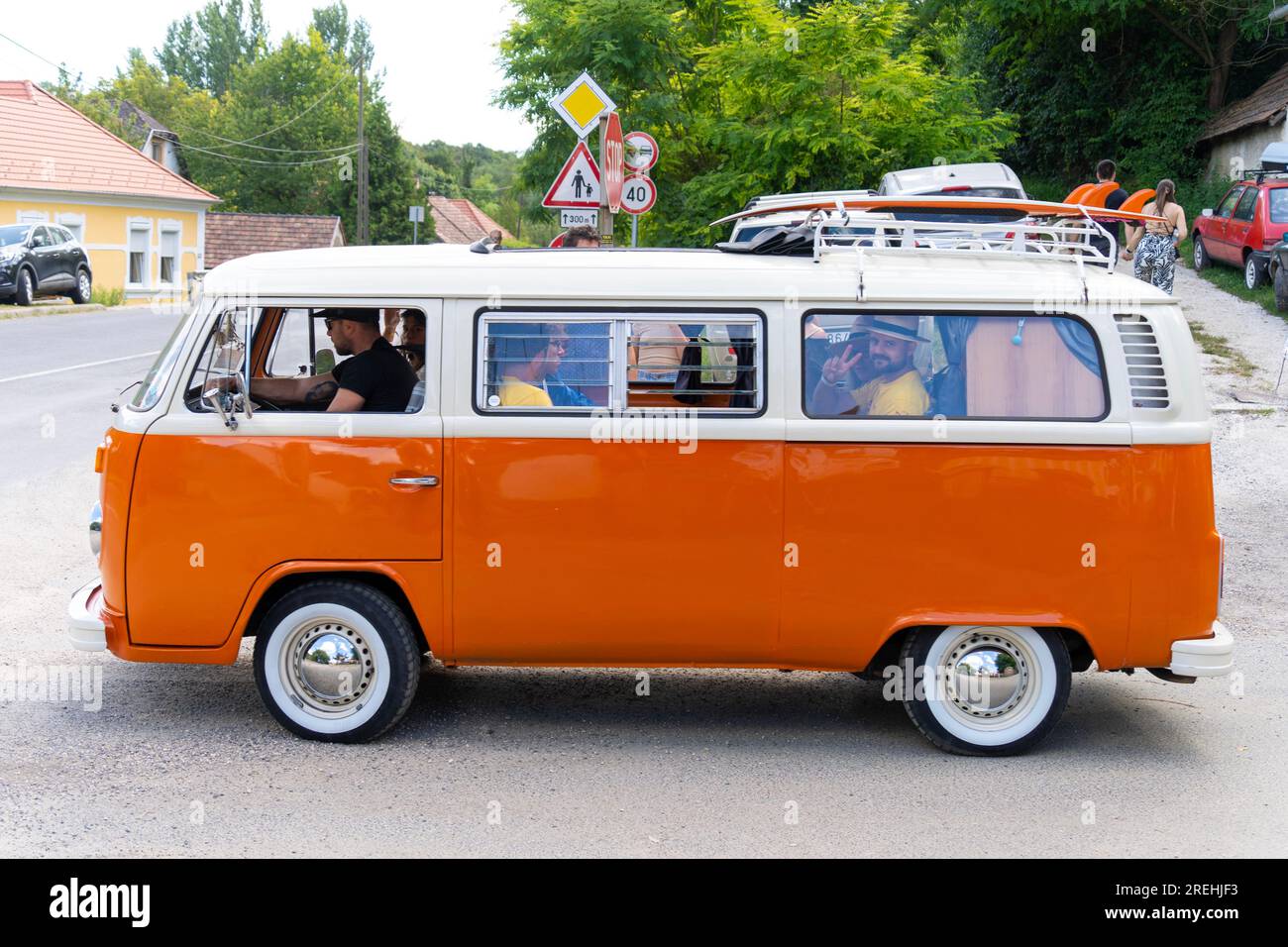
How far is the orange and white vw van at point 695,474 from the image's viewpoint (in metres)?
5.81

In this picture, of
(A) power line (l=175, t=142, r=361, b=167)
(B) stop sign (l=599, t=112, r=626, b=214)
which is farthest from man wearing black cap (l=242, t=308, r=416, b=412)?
(A) power line (l=175, t=142, r=361, b=167)

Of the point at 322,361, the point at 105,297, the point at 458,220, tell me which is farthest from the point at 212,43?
the point at 322,361

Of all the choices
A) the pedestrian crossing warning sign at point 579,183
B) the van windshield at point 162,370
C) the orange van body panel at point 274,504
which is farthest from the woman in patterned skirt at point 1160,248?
the van windshield at point 162,370

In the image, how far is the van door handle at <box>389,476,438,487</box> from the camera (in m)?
5.83

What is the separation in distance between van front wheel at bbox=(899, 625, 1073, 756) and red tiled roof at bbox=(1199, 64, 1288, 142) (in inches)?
1074

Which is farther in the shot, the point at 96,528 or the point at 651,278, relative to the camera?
the point at 96,528

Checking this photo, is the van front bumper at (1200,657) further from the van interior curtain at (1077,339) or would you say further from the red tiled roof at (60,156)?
the red tiled roof at (60,156)

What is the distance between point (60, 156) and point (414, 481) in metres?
43.0

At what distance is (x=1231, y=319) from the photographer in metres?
19.8

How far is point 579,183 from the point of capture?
1270 centimetres

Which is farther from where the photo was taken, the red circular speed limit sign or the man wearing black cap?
the red circular speed limit sign

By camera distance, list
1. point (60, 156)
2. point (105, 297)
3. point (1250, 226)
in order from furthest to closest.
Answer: point (60, 156) → point (105, 297) → point (1250, 226)

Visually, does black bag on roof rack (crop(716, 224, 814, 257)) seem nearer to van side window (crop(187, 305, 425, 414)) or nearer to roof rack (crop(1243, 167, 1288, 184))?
van side window (crop(187, 305, 425, 414))

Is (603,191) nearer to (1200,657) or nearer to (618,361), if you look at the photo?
(618,361)
